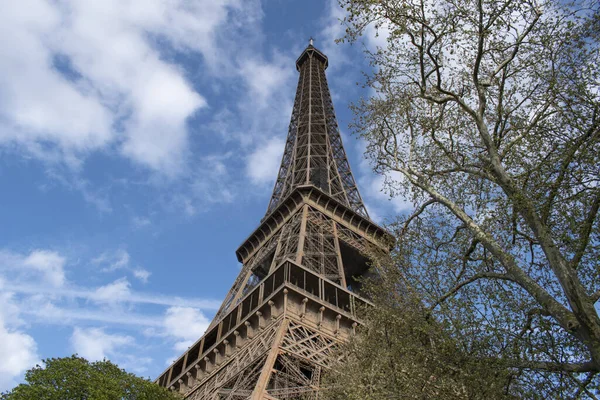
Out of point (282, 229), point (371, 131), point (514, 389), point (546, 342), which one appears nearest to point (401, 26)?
point (371, 131)

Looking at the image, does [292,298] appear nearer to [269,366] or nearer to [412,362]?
[269,366]

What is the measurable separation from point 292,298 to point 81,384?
382 inches

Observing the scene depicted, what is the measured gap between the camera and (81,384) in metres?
20.4

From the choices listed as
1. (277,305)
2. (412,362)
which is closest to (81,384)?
(277,305)

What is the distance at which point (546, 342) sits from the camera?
9594 mm

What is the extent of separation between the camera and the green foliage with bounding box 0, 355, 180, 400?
19522 millimetres

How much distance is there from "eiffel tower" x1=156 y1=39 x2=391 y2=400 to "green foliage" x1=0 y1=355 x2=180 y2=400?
309 centimetres

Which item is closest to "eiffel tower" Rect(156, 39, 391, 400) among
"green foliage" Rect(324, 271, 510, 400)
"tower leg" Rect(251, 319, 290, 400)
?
"tower leg" Rect(251, 319, 290, 400)

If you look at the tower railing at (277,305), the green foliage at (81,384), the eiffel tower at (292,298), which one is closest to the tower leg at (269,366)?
the eiffel tower at (292,298)

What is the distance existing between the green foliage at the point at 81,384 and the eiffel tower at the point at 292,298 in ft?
10.1

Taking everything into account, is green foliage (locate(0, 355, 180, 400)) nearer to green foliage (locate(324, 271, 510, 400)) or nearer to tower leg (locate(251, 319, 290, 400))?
tower leg (locate(251, 319, 290, 400))

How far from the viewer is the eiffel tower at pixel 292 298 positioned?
68.2 feet

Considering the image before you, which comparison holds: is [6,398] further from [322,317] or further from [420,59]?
[420,59]

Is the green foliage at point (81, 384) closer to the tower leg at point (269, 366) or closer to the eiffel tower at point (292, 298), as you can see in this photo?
the eiffel tower at point (292, 298)
